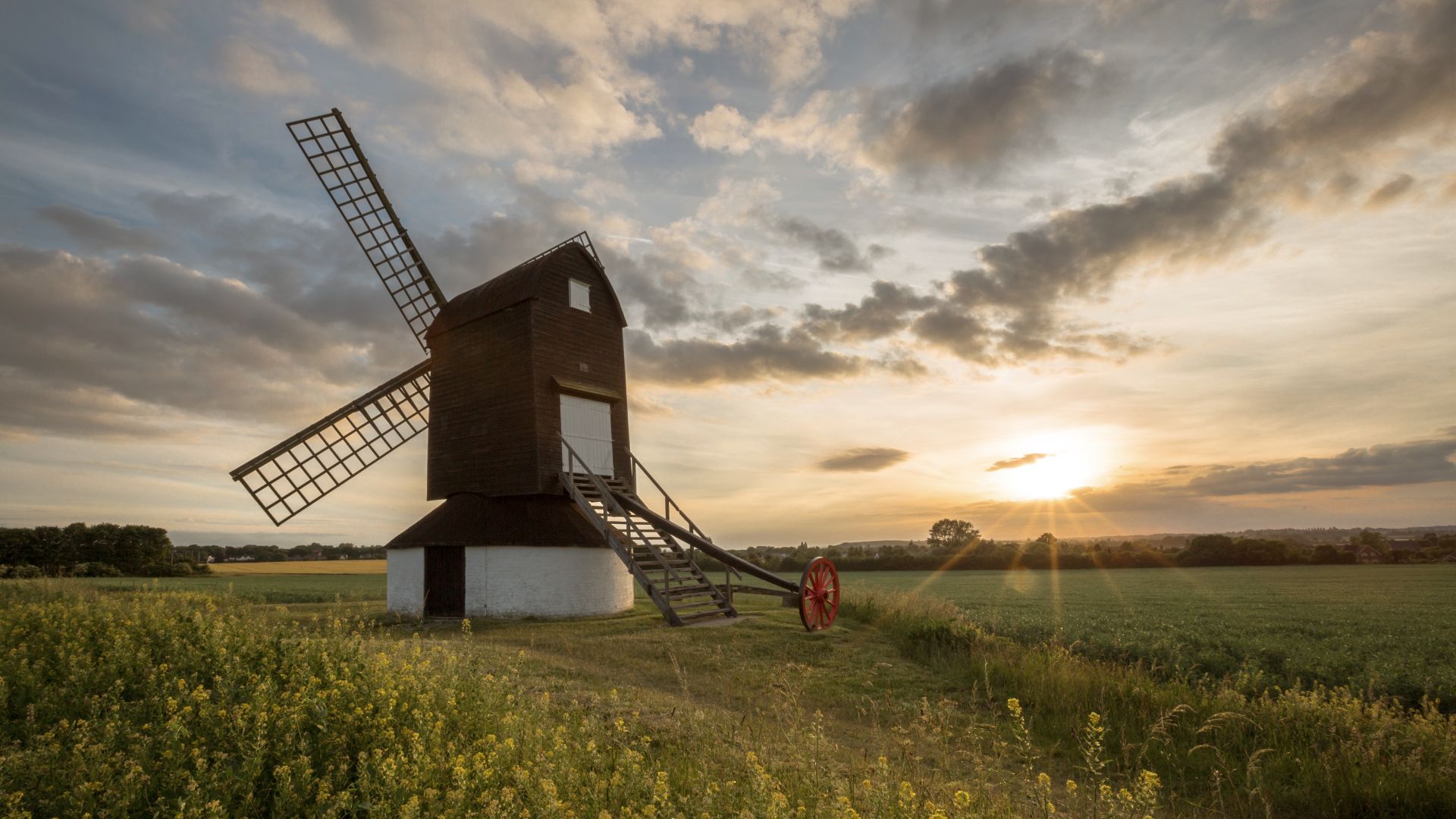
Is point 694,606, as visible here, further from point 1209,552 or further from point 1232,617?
point 1209,552

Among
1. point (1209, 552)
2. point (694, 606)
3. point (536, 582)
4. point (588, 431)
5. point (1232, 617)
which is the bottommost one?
point (1209, 552)

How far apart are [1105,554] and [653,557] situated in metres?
57.7

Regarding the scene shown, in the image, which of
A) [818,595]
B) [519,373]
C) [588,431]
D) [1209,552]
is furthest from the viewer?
[1209,552]

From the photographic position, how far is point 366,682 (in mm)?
6480

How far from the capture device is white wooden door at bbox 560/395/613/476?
20.9 meters

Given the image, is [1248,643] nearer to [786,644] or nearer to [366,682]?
[786,644]

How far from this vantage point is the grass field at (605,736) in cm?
462

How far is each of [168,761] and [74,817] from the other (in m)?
0.64

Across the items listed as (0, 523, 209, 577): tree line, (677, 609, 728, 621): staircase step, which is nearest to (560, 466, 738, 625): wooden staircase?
(677, 609, 728, 621): staircase step

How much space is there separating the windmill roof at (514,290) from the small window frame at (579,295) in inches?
22.0

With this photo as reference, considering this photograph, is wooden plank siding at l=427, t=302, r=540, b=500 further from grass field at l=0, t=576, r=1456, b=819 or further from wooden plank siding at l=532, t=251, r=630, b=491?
grass field at l=0, t=576, r=1456, b=819

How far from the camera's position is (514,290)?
2112 cm

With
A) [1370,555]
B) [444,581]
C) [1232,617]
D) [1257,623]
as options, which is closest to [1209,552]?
[1370,555]

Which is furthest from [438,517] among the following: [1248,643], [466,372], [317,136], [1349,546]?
[1349,546]
